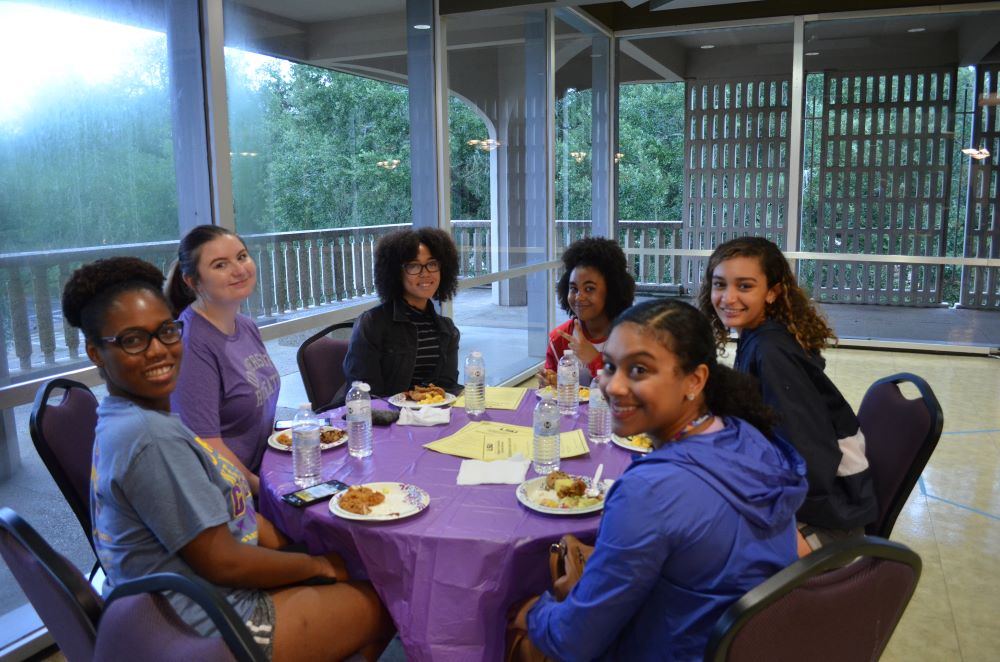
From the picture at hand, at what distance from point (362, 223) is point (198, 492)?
2.91 m

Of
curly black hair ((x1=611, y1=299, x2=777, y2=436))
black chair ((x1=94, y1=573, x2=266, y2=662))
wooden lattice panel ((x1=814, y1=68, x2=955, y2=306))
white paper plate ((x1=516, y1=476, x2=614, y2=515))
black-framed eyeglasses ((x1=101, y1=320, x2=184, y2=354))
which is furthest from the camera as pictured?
wooden lattice panel ((x1=814, y1=68, x2=955, y2=306))

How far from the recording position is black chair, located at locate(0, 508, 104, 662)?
1.14 meters

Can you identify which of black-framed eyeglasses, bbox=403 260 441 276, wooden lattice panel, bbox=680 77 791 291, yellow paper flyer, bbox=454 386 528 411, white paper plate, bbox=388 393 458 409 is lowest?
yellow paper flyer, bbox=454 386 528 411

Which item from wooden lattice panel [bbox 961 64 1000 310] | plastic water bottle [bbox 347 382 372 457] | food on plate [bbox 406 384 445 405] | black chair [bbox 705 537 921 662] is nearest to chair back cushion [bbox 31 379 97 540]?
plastic water bottle [bbox 347 382 372 457]

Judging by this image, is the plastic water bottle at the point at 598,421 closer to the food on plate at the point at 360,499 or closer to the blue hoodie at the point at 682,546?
the food on plate at the point at 360,499

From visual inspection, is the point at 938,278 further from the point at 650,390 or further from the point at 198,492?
the point at 198,492

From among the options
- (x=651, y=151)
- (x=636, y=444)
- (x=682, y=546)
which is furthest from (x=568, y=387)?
(x=651, y=151)

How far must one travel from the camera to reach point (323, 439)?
2160mm

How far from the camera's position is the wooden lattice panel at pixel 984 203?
21.3 feet

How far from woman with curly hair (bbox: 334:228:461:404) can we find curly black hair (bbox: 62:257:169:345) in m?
1.32

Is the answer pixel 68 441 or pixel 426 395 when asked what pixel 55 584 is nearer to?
pixel 68 441

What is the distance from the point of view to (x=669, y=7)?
6809 millimetres

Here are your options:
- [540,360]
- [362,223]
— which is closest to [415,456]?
[362,223]

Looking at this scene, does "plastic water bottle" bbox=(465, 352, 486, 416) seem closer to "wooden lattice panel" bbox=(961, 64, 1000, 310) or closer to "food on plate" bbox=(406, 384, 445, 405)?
"food on plate" bbox=(406, 384, 445, 405)
